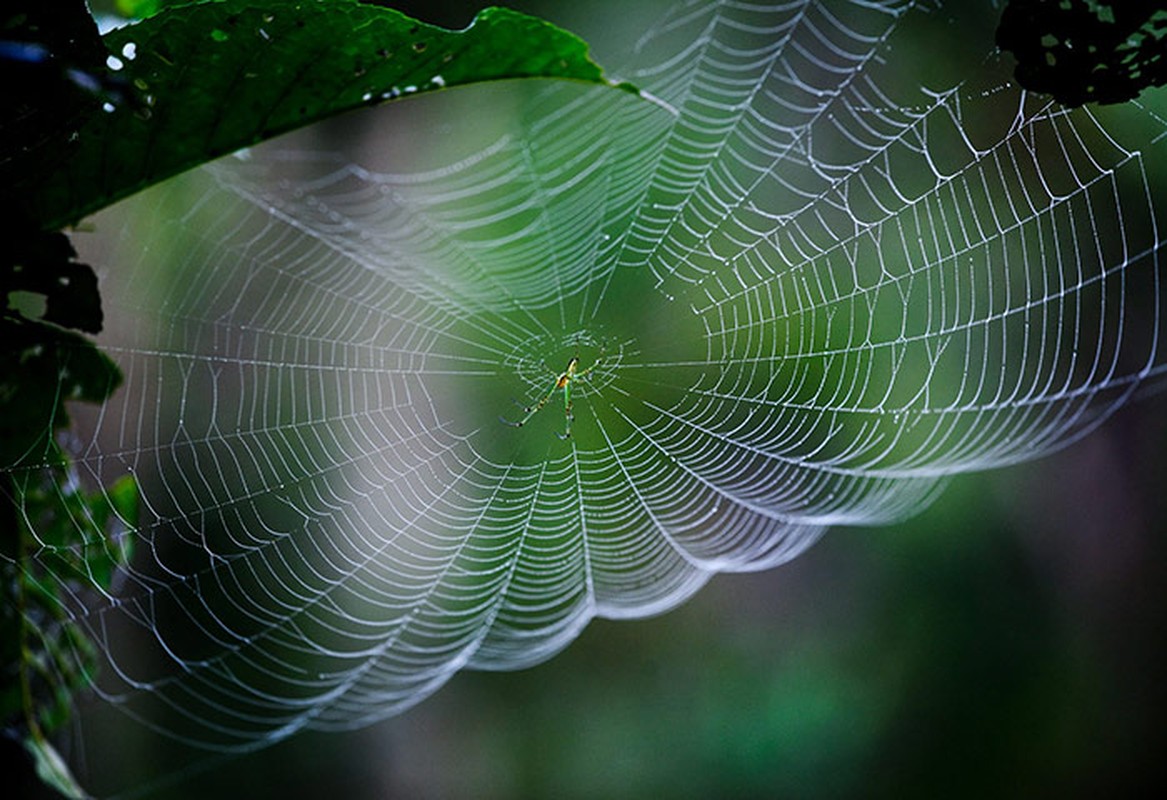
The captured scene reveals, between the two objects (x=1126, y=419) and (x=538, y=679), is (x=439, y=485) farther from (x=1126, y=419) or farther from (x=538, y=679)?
(x=1126, y=419)

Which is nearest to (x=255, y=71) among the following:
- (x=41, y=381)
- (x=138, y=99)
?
(x=138, y=99)

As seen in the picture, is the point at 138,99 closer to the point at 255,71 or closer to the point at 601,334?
the point at 255,71

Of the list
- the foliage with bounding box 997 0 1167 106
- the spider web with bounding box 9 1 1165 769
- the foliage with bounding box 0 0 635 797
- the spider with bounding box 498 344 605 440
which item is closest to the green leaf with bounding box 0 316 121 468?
the foliage with bounding box 0 0 635 797

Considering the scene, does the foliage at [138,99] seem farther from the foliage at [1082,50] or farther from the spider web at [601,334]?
the spider web at [601,334]

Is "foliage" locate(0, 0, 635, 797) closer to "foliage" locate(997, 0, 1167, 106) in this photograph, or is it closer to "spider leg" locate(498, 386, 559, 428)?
"foliage" locate(997, 0, 1167, 106)

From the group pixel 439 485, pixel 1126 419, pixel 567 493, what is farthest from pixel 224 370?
pixel 1126 419

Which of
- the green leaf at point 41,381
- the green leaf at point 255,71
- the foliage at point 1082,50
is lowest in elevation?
the green leaf at point 41,381

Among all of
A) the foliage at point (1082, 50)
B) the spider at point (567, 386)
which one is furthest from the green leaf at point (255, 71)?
the spider at point (567, 386)
